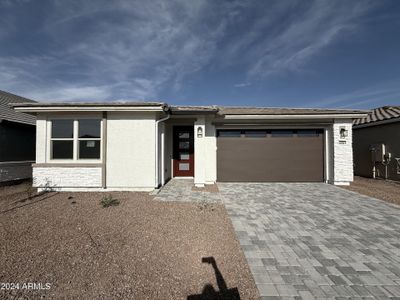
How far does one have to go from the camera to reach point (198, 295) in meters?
2.44

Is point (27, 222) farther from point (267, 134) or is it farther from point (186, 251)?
point (267, 134)

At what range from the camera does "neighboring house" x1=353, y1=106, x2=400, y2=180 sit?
10078 mm

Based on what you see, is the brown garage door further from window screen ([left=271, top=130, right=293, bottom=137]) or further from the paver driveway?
the paver driveway

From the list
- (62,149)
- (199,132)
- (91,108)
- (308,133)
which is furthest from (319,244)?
(62,149)

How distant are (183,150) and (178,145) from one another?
0.36m

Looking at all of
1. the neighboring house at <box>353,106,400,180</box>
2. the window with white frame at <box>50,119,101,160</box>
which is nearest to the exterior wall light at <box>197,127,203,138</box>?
the window with white frame at <box>50,119,101,160</box>

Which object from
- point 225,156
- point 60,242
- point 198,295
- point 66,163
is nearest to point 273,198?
point 225,156

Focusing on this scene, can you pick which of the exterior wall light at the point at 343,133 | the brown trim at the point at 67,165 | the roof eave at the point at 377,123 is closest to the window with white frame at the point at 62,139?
the brown trim at the point at 67,165

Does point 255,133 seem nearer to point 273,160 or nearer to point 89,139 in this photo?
point 273,160

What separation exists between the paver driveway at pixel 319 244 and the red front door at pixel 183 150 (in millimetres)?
3688

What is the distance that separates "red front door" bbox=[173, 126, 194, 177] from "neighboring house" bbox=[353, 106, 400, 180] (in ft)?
27.8

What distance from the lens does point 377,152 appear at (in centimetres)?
1088

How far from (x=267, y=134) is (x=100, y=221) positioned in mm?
7955

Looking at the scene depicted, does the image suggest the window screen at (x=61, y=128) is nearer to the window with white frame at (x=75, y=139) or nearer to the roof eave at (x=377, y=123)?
the window with white frame at (x=75, y=139)
